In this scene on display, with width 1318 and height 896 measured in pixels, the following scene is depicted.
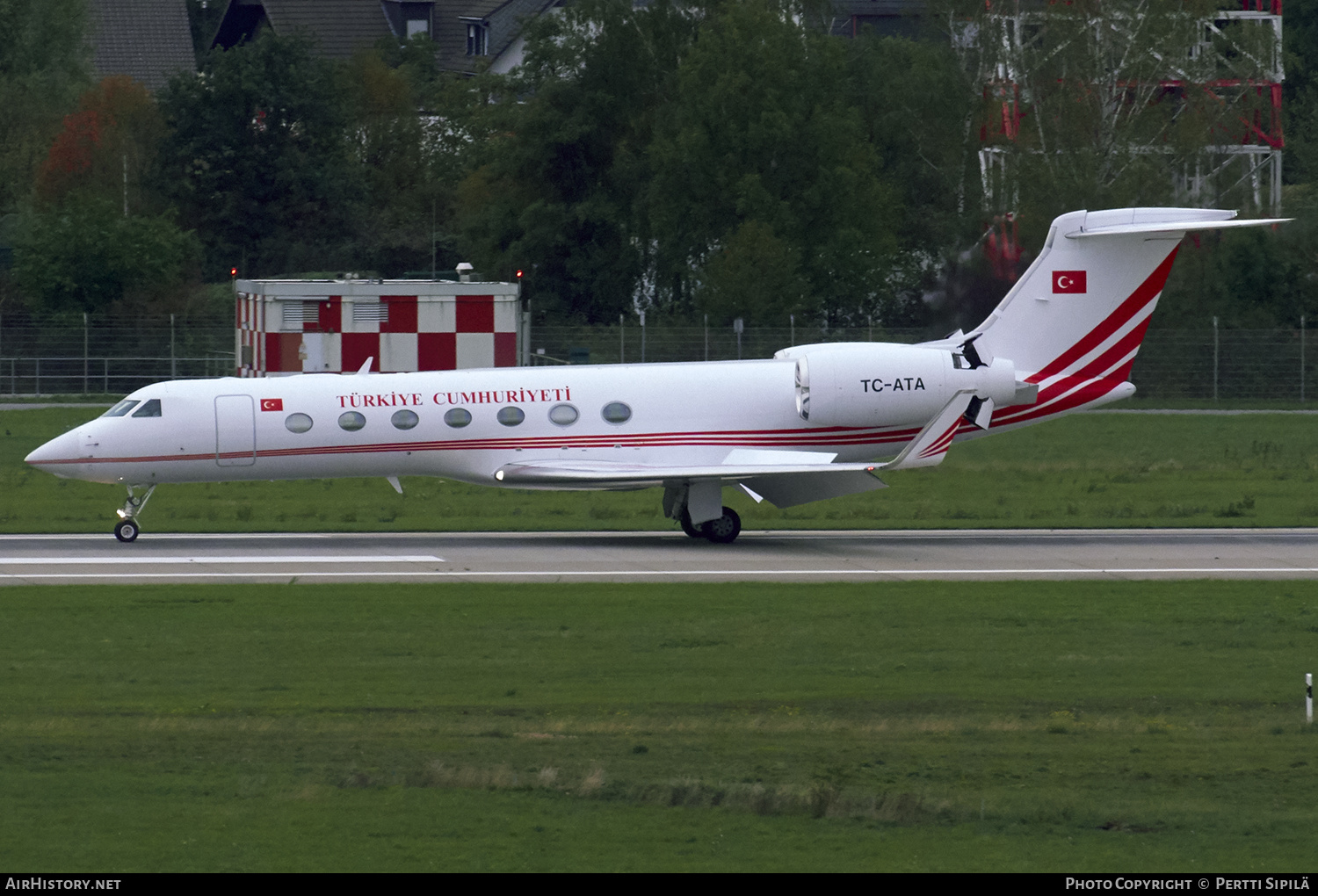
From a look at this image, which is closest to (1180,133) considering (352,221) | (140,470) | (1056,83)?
(1056,83)

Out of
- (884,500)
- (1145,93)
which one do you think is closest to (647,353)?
(884,500)

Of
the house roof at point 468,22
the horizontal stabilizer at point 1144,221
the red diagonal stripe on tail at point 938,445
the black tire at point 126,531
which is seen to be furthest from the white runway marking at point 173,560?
the house roof at point 468,22

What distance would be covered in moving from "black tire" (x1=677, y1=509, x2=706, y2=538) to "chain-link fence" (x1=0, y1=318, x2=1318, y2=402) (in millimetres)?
22462

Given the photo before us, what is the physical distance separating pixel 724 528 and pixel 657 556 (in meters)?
1.71

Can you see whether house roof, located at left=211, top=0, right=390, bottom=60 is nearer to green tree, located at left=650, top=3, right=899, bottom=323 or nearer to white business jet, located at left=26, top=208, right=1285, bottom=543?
green tree, located at left=650, top=3, right=899, bottom=323

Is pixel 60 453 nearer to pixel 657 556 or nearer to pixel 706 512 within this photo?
pixel 657 556

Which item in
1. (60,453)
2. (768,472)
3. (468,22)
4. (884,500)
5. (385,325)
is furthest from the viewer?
(468,22)

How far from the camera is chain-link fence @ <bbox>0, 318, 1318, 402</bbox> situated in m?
48.7

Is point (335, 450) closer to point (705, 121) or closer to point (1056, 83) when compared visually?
point (705, 121)

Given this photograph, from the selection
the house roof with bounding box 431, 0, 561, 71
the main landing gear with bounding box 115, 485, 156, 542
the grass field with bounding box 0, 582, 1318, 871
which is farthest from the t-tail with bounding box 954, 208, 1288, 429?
the house roof with bounding box 431, 0, 561, 71

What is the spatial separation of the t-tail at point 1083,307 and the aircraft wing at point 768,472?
6.28 feet

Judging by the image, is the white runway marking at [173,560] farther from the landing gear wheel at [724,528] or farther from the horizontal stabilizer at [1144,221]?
the horizontal stabilizer at [1144,221]

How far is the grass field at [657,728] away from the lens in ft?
34.1

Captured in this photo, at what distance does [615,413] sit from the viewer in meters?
25.4
